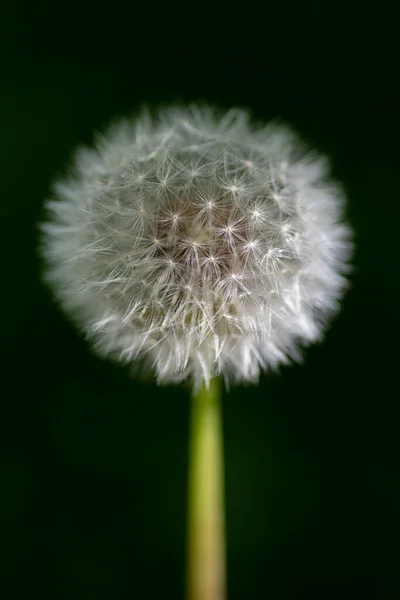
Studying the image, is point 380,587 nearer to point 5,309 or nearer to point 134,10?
point 5,309

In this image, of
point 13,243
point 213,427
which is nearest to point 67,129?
point 13,243

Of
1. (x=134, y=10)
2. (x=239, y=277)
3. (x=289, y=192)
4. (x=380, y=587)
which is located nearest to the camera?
(x=239, y=277)

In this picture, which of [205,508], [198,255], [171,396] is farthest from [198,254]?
[171,396]

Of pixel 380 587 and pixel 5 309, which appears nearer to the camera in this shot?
pixel 380 587

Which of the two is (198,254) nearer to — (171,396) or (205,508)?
(205,508)

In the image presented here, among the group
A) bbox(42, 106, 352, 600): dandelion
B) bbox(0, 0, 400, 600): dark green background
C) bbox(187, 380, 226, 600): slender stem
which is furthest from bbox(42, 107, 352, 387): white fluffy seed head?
bbox(0, 0, 400, 600): dark green background
